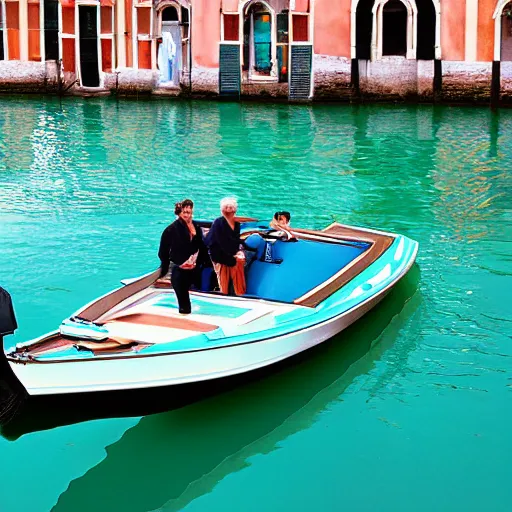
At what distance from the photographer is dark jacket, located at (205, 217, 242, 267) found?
25.1 ft

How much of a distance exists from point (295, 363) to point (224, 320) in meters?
0.61

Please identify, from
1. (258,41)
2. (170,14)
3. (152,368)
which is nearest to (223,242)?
(152,368)

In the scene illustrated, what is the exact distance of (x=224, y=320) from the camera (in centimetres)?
682

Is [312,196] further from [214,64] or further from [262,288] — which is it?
[214,64]

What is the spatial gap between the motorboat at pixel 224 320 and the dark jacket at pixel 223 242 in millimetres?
319

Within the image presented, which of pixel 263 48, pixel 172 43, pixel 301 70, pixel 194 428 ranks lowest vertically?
pixel 194 428

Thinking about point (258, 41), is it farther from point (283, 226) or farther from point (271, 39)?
point (283, 226)

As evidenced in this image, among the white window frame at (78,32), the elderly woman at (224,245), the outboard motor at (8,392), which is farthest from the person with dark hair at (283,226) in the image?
the white window frame at (78,32)

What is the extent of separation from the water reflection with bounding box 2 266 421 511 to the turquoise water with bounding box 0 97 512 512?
12mm

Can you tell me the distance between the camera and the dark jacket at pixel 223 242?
25.1ft

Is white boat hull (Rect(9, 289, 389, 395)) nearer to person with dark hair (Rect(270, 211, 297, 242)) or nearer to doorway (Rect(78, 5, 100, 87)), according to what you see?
person with dark hair (Rect(270, 211, 297, 242))

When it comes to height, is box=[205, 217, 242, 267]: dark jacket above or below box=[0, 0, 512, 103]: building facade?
below

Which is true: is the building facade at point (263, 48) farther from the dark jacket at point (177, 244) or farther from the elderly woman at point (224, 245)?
the dark jacket at point (177, 244)

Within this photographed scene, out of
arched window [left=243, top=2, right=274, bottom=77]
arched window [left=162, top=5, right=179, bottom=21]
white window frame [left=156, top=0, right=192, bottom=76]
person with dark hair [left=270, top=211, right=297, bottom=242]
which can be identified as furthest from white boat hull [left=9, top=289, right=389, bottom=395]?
arched window [left=162, top=5, right=179, bottom=21]
